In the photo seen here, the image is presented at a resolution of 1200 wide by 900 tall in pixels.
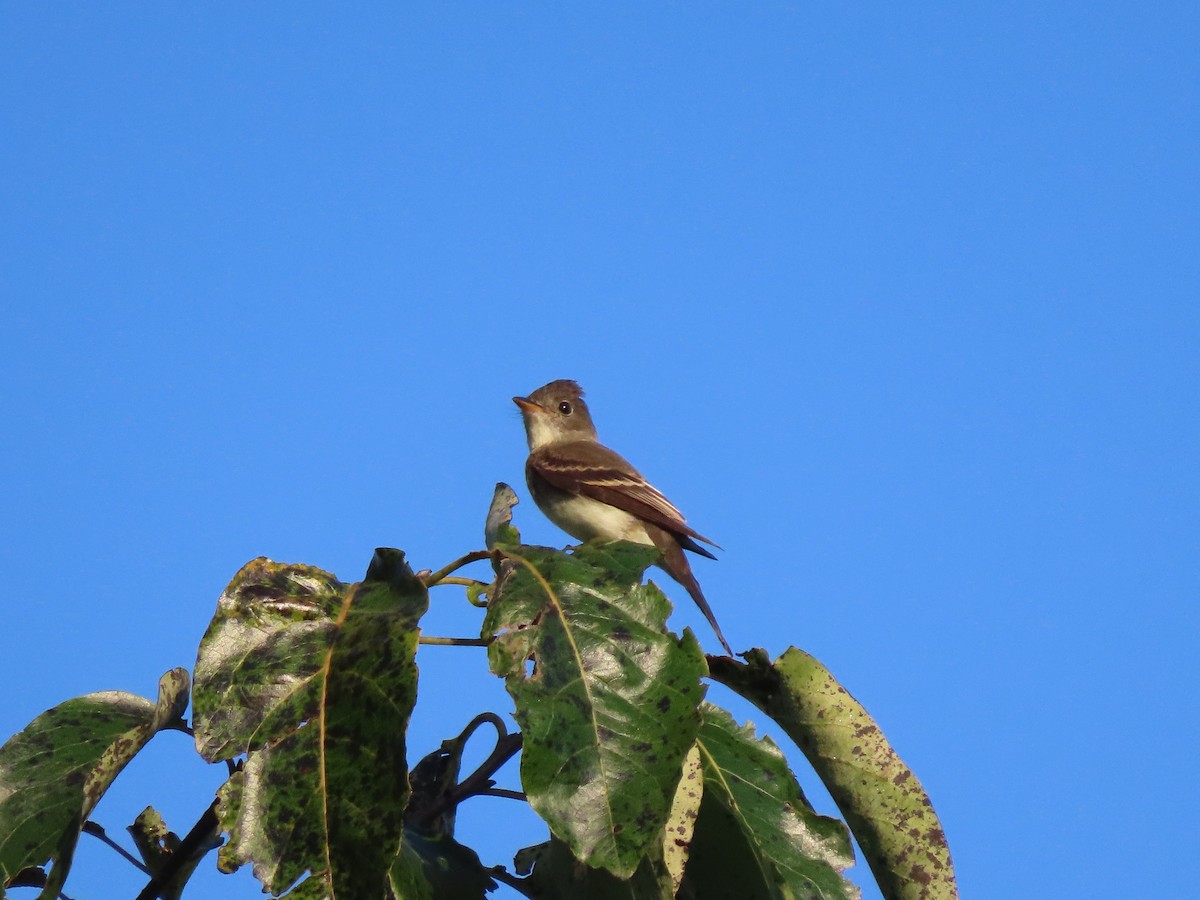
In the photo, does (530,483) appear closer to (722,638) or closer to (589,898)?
(722,638)

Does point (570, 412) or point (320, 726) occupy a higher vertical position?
point (570, 412)

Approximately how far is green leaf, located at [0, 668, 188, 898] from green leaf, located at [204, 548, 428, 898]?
17.7 inches

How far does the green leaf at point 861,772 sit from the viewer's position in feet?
8.68

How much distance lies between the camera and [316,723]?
7.23 feet

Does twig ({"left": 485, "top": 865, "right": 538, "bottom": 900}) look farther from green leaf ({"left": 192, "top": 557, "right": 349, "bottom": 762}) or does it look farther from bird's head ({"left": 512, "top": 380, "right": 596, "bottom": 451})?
bird's head ({"left": 512, "top": 380, "right": 596, "bottom": 451})

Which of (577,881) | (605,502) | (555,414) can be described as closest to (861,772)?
(577,881)

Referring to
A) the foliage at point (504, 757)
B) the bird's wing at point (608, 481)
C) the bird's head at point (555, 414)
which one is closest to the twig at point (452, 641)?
the foliage at point (504, 757)

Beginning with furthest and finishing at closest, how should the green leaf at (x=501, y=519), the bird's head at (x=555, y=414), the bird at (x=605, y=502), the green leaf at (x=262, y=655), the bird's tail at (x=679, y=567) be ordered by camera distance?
the bird's head at (x=555, y=414)
the bird at (x=605, y=502)
the bird's tail at (x=679, y=567)
the green leaf at (x=501, y=519)
the green leaf at (x=262, y=655)

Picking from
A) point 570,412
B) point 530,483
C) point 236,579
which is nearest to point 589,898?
point 236,579

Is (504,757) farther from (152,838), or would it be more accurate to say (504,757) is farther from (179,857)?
(152,838)

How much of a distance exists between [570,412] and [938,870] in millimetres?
6333

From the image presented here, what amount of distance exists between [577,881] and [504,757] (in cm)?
29

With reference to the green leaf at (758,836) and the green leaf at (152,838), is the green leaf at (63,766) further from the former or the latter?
the green leaf at (758,836)

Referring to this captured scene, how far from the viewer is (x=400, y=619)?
2.20m
